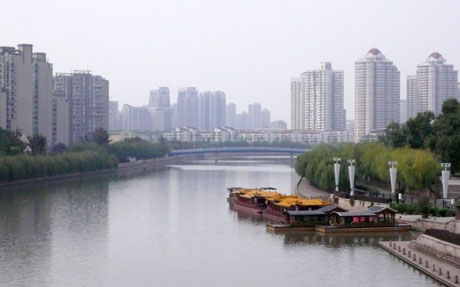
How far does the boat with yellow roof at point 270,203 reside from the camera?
17.9 meters

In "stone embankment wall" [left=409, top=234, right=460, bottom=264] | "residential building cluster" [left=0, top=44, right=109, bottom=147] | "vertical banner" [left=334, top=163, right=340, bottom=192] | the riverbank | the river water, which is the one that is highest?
"residential building cluster" [left=0, top=44, right=109, bottom=147]

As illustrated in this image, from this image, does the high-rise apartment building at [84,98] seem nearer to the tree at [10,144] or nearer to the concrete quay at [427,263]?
the tree at [10,144]

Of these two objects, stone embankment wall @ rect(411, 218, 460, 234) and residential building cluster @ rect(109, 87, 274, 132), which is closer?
stone embankment wall @ rect(411, 218, 460, 234)

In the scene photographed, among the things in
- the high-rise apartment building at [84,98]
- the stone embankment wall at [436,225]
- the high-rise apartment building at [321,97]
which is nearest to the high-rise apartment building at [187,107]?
the high-rise apartment building at [321,97]

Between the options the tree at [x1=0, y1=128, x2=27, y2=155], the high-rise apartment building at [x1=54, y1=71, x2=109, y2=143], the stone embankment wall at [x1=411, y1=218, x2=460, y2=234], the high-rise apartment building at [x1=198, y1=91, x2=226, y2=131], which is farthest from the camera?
the high-rise apartment building at [x1=198, y1=91, x2=226, y2=131]

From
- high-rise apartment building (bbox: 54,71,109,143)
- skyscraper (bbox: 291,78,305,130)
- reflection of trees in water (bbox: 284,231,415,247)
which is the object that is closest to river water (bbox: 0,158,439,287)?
reflection of trees in water (bbox: 284,231,415,247)

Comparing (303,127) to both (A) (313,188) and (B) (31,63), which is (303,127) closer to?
(B) (31,63)

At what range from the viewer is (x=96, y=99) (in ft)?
192

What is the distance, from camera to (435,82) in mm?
68812

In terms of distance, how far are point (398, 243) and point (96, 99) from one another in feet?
150

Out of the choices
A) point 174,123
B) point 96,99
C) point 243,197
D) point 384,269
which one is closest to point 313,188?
point 243,197

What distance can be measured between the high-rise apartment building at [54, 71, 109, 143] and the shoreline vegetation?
360 inches

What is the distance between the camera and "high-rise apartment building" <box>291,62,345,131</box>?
3342 inches

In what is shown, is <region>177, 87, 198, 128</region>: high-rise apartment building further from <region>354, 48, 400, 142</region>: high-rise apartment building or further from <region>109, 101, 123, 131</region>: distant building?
<region>354, 48, 400, 142</region>: high-rise apartment building
